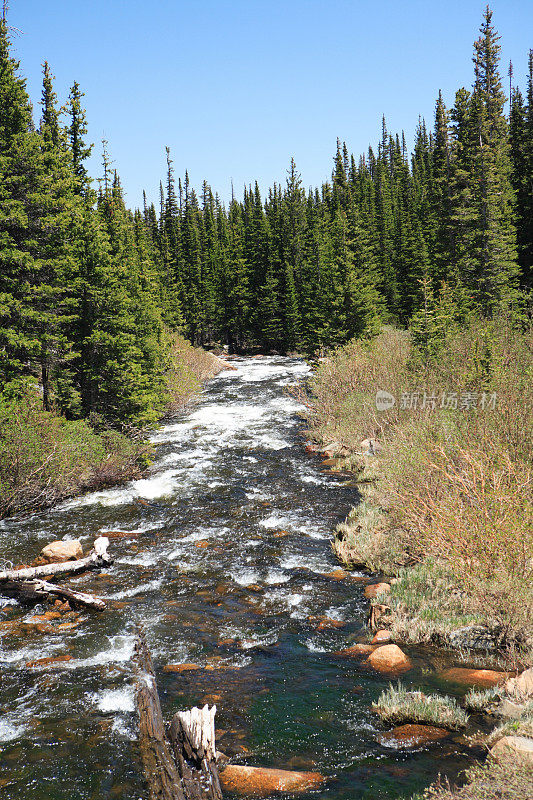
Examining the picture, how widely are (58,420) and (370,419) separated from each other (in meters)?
9.18

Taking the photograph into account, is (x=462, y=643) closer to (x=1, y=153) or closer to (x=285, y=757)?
(x=285, y=757)

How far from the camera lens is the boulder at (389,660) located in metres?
6.32

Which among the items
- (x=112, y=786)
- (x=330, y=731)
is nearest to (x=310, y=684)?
(x=330, y=731)

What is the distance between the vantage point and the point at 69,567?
9484mm

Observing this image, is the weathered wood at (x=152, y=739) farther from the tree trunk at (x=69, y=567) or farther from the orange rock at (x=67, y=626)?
the tree trunk at (x=69, y=567)

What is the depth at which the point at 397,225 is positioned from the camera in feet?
209

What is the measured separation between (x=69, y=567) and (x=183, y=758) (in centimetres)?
565

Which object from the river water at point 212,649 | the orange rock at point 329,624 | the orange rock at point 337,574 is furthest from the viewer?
the orange rock at point 337,574

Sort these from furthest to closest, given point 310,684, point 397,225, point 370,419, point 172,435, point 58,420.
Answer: point 397,225
point 172,435
point 370,419
point 58,420
point 310,684

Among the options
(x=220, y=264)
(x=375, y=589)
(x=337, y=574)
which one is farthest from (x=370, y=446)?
(x=220, y=264)

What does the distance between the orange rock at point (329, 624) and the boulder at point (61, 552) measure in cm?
510

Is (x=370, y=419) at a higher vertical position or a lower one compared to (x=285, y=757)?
higher
